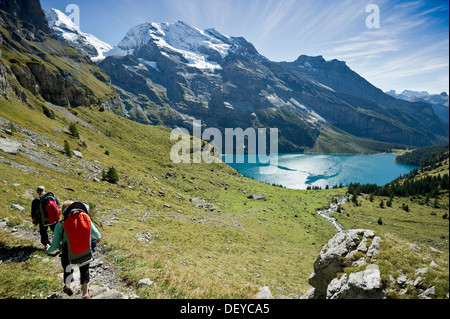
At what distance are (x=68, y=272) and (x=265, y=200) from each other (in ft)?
253

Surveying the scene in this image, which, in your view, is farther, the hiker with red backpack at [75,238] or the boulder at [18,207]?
the boulder at [18,207]

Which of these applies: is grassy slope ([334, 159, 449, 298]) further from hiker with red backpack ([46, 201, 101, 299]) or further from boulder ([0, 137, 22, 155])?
boulder ([0, 137, 22, 155])

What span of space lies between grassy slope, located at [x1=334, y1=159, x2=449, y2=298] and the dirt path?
12.8 meters

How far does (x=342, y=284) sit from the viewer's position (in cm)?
1188

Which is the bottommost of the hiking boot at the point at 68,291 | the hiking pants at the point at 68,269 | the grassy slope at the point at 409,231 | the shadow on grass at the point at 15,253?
the grassy slope at the point at 409,231

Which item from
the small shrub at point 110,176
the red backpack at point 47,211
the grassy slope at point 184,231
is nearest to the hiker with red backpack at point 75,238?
the grassy slope at point 184,231

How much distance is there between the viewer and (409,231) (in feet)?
228

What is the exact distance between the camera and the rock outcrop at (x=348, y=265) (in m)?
10.5

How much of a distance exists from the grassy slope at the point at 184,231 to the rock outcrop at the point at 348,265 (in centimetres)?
519

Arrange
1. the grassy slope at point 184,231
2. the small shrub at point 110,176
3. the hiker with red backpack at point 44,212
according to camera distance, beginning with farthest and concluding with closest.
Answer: the small shrub at point 110,176 → the grassy slope at point 184,231 → the hiker with red backpack at point 44,212

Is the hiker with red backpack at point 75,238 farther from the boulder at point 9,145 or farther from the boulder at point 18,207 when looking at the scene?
the boulder at point 9,145
